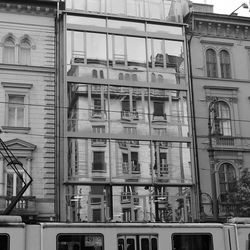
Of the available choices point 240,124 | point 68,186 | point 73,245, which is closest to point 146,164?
point 68,186

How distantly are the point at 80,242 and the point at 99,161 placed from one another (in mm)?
15153

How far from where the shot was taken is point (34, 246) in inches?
484

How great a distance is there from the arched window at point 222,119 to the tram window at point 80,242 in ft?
62.6

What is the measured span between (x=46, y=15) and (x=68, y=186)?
378 inches

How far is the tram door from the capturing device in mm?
12914

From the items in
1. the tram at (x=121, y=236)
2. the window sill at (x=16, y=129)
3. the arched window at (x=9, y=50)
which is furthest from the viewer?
the arched window at (x=9, y=50)

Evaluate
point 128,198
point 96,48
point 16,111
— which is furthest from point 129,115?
point 16,111

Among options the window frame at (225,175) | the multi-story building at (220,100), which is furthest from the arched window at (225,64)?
the window frame at (225,175)

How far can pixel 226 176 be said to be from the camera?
1198 inches

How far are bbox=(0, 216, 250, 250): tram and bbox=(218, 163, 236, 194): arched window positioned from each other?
53.6 feet

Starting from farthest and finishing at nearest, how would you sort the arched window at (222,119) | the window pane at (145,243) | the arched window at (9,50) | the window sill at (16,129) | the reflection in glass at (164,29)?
1. the arched window at (222,119)
2. the reflection in glass at (164,29)
3. the arched window at (9,50)
4. the window sill at (16,129)
5. the window pane at (145,243)

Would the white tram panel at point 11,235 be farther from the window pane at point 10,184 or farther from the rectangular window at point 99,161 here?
the rectangular window at point 99,161

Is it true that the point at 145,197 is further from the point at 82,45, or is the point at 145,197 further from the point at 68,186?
the point at 82,45

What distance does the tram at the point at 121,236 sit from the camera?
12250 mm
